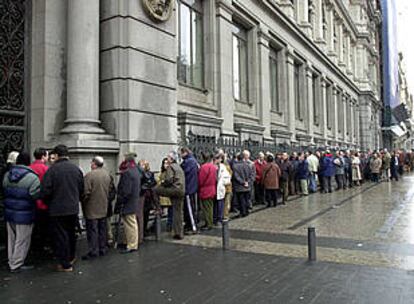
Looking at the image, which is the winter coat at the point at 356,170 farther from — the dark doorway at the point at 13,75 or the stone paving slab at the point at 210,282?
the dark doorway at the point at 13,75

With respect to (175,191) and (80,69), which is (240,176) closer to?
(175,191)

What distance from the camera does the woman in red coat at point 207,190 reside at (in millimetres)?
9562

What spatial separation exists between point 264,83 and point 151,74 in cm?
972

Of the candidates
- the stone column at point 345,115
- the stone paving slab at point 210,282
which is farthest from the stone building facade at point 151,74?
the stone column at point 345,115

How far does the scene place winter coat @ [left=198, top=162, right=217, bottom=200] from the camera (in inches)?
376

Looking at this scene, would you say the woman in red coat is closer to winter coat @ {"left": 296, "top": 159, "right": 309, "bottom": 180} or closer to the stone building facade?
the stone building facade

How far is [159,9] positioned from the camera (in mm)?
10797

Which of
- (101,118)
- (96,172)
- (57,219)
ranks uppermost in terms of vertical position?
(101,118)

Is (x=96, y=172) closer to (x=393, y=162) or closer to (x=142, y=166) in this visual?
(x=142, y=166)

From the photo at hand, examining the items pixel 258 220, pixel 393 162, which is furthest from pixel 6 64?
pixel 393 162

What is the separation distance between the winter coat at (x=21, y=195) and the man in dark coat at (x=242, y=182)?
246 inches

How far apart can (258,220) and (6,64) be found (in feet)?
22.9

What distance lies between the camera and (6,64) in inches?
357

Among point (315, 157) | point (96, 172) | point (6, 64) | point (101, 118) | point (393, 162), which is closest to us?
point (96, 172)
